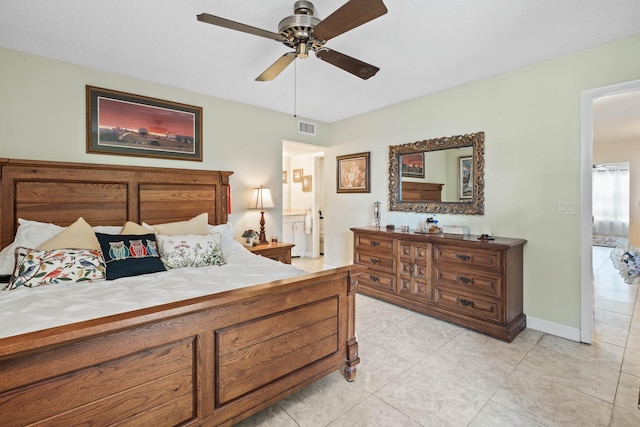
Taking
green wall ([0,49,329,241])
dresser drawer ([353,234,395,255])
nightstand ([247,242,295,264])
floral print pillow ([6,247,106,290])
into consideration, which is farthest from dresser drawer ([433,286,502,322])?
floral print pillow ([6,247,106,290])

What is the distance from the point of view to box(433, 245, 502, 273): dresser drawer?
272 centimetres

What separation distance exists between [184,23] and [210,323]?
2.15 m

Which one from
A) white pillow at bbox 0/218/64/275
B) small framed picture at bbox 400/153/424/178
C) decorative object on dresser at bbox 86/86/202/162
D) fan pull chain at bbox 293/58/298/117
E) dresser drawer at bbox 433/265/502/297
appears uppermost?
fan pull chain at bbox 293/58/298/117

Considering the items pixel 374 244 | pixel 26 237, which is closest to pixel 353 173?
pixel 374 244

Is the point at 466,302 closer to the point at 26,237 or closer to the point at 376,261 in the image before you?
the point at 376,261

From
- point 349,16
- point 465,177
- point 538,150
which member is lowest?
point 465,177

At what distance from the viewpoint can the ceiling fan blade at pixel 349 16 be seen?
148 cm

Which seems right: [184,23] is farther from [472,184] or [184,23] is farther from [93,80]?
[472,184]

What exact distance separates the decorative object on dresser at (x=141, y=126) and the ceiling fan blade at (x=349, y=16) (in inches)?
89.8

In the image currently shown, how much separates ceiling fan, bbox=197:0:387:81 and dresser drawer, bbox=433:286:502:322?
2.28m

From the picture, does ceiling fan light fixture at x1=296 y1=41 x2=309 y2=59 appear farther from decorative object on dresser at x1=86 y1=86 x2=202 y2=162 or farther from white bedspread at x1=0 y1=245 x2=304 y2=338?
decorative object on dresser at x1=86 y1=86 x2=202 y2=162

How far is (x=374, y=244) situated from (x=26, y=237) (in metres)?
3.36

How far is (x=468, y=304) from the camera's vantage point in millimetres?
2928

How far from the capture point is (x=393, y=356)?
2.40m
